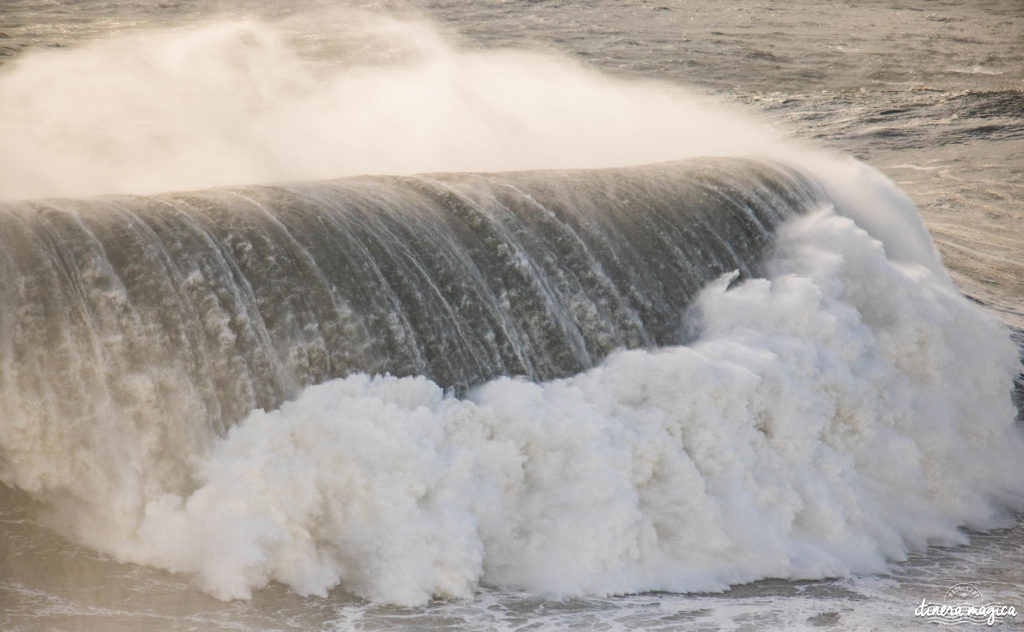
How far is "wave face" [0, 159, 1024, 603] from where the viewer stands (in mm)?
7156

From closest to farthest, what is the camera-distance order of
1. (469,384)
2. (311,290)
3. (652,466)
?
(311,290) → (652,466) → (469,384)

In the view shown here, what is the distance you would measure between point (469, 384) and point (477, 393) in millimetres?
110

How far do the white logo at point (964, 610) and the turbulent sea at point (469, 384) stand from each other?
7 cm

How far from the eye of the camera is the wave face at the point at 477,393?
716cm

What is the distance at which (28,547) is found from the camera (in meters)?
7.00

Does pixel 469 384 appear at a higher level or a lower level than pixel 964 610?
higher

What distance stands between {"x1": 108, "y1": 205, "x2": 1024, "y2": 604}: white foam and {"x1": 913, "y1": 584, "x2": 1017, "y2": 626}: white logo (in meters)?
0.75

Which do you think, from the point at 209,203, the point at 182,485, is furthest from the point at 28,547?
the point at 209,203

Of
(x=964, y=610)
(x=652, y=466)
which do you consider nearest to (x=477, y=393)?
(x=652, y=466)

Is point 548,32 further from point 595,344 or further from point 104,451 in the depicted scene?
point 104,451

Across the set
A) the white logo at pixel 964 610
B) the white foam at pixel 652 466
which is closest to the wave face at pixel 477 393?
the white foam at pixel 652 466

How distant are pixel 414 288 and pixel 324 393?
4.57 feet

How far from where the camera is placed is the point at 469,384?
8617mm

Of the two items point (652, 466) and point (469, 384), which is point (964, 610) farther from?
point (469, 384)
